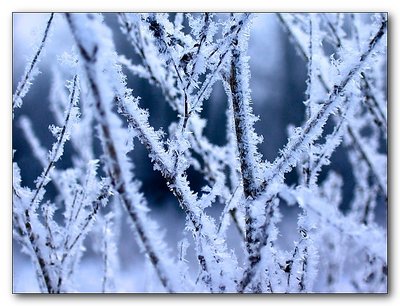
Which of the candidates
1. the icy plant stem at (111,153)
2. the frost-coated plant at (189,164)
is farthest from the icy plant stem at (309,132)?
the icy plant stem at (111,153)

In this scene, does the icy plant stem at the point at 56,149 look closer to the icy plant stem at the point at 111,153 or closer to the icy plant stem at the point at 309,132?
the icy plant stem at the point at 111,153

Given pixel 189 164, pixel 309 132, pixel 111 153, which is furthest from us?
pixel 189 164

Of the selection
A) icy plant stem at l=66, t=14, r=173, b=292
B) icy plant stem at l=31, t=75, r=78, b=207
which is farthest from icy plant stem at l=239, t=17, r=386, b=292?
icy plant stem at l=31, t=75, r=78, b=207

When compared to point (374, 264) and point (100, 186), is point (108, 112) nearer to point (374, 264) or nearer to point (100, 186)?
point (100, 186)

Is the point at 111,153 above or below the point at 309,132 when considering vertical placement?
below

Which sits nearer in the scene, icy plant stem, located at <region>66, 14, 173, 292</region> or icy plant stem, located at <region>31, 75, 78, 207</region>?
icy plant stem, located at <region>66, 14, 173, 292</region>

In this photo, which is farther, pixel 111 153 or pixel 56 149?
pixel 56 149

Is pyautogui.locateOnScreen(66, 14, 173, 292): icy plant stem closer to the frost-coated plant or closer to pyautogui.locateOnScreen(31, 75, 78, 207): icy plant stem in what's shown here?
the frost-coated plant

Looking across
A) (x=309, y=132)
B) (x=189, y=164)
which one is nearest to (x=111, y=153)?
(x=189, y=164)

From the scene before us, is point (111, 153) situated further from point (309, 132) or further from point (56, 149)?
point (309, 132)

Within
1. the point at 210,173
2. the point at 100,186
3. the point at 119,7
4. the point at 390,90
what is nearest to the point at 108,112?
the point at 100,186

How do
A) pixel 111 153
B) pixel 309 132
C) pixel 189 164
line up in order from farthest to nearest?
pixel 189 164, pixel 309 132, pixel 111 153
